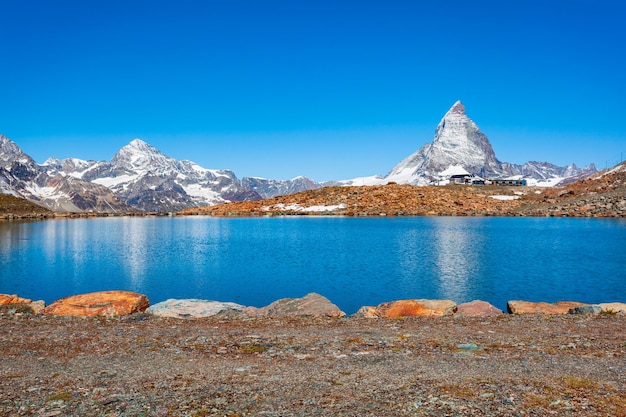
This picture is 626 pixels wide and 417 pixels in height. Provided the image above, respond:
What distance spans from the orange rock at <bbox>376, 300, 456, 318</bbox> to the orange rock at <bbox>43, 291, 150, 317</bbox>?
13.9 m

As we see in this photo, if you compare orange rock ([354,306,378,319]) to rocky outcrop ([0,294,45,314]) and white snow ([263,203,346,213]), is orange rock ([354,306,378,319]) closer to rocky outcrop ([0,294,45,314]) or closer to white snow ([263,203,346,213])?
rocky outcrop ([0,294,45,314])

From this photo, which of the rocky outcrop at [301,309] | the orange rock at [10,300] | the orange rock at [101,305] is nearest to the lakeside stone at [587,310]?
the rocky outcrop at [301,309]

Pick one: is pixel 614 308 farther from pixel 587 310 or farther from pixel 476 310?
pixel 476 310

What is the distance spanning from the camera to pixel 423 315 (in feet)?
85.8

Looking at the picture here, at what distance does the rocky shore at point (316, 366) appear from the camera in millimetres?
12586

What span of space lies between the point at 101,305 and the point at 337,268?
1081 inches

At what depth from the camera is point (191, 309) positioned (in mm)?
27469

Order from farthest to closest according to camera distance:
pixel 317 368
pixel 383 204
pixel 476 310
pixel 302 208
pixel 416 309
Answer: pixel 302 208
pixel 383 204
pixel 416 309
pixel 476 310
pixel 317 368

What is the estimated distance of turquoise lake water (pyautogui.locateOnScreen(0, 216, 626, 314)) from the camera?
38.9 m

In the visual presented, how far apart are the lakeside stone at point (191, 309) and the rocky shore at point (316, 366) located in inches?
56.8

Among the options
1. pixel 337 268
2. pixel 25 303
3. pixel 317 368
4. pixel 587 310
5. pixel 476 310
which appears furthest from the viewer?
pixel 337 268

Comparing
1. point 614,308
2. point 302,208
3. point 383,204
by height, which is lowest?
point 614,308

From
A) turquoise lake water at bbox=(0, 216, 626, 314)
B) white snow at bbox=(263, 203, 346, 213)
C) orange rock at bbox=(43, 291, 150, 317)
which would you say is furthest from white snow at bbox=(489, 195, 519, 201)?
orange rock at bbox=(43, 291, 150, 317)

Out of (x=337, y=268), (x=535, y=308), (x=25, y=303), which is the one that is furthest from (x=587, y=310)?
(x=25, y=303)
